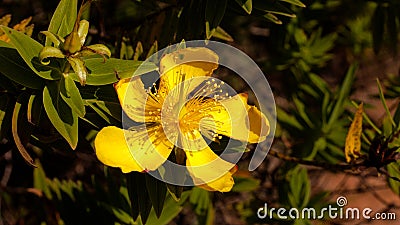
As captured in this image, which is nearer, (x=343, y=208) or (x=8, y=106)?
(x=8, y=106)

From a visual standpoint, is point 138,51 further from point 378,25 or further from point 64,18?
point 378,25

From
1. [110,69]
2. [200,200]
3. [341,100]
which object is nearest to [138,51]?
[110,69]

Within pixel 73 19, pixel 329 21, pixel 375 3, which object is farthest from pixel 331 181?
pixel 73 19

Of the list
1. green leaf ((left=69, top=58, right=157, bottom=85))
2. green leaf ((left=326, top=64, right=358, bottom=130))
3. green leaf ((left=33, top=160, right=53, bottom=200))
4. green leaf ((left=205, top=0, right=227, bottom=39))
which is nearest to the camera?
green leaf ((left=69, top=58, right=157, bottom=85))

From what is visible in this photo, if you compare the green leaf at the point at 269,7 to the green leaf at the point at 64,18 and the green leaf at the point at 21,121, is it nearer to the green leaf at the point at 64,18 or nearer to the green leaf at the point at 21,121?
the green leaf at the point at 64,18

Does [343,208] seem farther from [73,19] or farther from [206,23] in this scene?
[73,19]

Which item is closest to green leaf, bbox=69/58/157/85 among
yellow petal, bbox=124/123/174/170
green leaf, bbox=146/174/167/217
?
yellow petal, bbox=124/123/174/170

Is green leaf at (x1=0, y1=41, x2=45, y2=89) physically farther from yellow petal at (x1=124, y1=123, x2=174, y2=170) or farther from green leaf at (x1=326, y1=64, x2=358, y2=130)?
green leaf at (x1=326, y1=64, x2=358, y2=130)
